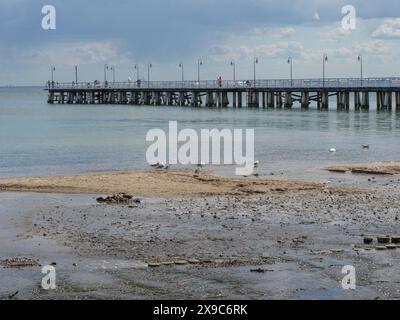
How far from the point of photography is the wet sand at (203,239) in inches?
501

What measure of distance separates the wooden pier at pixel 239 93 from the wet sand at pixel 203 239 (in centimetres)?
5700

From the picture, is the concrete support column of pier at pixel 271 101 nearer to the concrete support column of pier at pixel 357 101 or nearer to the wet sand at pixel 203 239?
the concrete support column of pier at pixel 357 101

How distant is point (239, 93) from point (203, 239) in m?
79.7

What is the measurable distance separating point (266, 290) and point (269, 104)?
81.8 m

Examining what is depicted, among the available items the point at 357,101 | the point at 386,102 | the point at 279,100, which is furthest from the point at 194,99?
the point at 386,102

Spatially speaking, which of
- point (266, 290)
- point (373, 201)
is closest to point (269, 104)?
point (373, 201)

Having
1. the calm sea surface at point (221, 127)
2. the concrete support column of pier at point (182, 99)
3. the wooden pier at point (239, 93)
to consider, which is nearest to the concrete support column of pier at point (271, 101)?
the wooden pier at point (239, 93)

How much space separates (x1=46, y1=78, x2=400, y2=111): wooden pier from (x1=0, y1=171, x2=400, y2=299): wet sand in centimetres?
5700

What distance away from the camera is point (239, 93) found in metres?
95.2

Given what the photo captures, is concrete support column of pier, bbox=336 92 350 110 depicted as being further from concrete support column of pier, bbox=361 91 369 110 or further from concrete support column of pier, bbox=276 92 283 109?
concrete support column of pier, bbox=276 92 283 109

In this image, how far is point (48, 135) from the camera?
51.9 metres

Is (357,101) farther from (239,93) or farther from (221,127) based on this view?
(221,127)

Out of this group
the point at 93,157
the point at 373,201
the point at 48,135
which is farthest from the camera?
the point at 48,135
